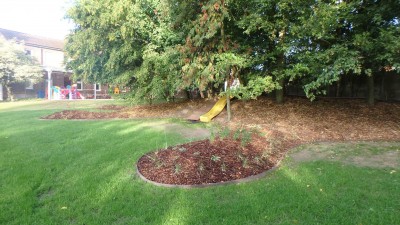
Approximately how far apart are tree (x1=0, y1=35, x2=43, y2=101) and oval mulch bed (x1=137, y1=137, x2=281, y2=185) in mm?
22114

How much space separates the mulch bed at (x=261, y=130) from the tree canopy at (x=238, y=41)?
113 centimetres

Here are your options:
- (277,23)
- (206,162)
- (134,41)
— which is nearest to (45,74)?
(134,41)

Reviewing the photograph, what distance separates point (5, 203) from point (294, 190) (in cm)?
420

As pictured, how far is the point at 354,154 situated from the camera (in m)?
6.36

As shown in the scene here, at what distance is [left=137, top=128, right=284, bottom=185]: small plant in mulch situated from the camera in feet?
15.6

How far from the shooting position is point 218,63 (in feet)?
31.6

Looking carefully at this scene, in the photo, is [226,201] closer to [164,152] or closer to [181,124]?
[164,152]

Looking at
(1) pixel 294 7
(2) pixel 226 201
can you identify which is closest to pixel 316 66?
(1) pixel 294 7

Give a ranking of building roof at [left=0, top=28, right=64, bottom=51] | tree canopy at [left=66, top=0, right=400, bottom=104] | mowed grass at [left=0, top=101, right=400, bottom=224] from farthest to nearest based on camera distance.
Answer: building roof at [left=0, top=28, right=64, bottom=51]
tree canopy at [left=66, top=0, right=400, bottom=104]
mowed grass at [left=0, top=101, right=400, bottom=224]

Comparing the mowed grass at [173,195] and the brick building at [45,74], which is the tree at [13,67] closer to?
the brick building at [45,74]

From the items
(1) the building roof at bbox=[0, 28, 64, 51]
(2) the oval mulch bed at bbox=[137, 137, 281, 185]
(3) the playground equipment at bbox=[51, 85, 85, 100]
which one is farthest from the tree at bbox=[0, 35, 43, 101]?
(2) the oval mulch bed at bbox=[137, 137, 281, 185]

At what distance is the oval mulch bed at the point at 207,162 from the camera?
4750 mm

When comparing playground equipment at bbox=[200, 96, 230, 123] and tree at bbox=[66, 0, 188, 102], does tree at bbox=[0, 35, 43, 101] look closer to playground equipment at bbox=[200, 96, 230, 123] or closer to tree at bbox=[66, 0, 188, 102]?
tree at bbox=[66, 0, 188, 102]

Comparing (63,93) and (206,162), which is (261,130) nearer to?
(206,162)
